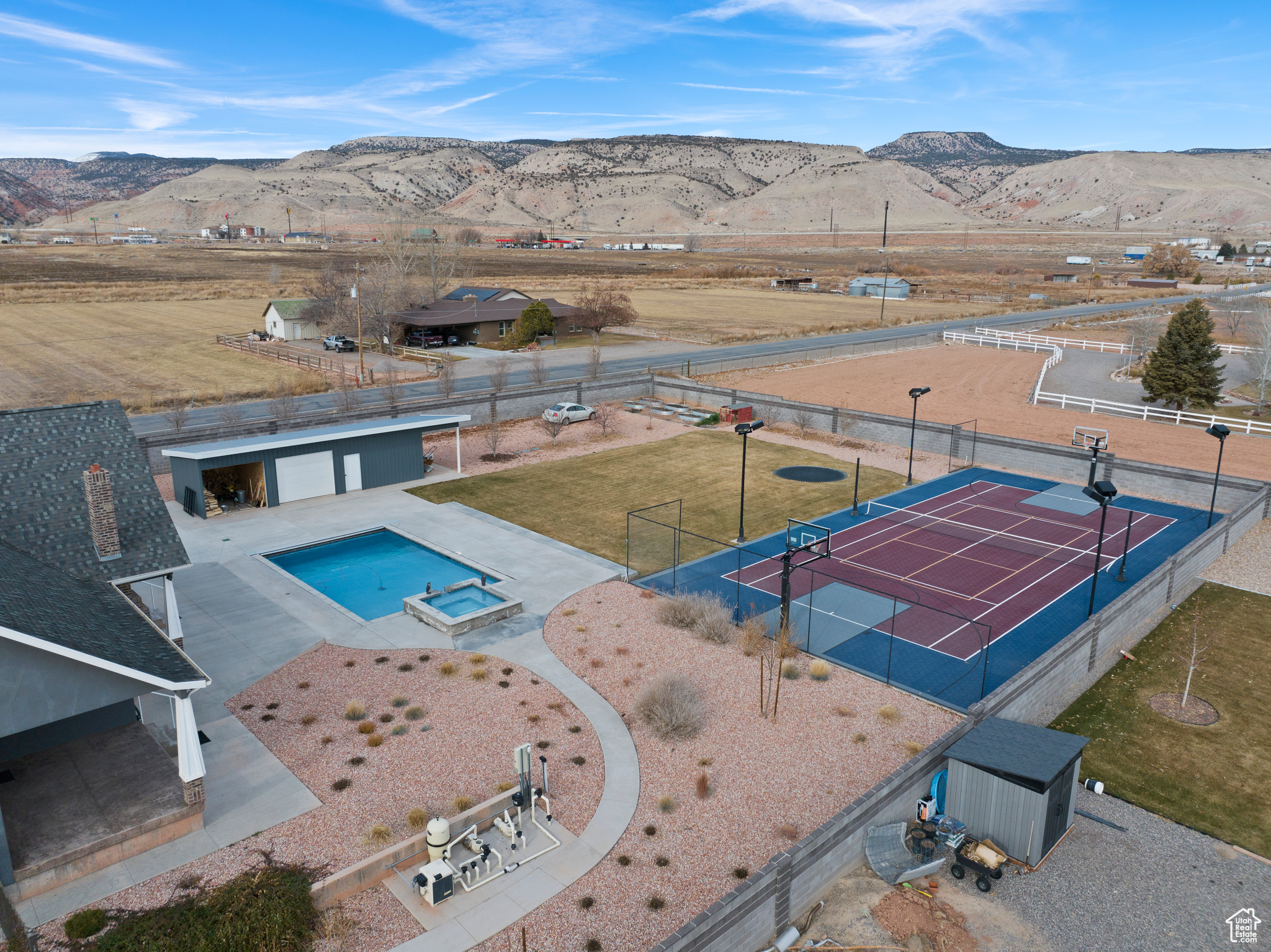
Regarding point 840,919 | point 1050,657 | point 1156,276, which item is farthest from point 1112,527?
point 1156,276

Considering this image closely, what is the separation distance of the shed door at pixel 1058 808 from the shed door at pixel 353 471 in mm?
28919

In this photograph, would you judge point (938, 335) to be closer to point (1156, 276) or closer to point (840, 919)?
point (840, 919)

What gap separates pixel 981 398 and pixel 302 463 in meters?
42.3

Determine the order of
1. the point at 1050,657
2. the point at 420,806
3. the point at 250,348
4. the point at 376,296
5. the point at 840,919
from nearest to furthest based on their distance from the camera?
1. the point at 840,919
2. the point at 420,806
3. the point at 1050,657
4. the point at 250,348
5. the point at 376,296

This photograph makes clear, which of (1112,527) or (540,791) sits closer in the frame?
(540,791)

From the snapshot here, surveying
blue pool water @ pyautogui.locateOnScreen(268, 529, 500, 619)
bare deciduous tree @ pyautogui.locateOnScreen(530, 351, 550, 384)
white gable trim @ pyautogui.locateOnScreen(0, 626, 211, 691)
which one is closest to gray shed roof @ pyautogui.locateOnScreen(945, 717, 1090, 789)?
white gable trim @ pyautogui.locateOnScreen(0, 626, 211, 691)

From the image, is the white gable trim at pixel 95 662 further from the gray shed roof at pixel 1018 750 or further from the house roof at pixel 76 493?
the gray shed roof at pixel 1018 750

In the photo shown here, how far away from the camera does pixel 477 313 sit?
240ft

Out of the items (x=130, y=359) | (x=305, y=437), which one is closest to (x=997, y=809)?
(x=305, y=437)

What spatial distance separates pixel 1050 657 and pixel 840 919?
9.51 metres

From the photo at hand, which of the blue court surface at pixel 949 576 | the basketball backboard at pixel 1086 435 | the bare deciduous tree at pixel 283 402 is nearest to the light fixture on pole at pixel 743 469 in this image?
the blue court surface at pixel 949 576

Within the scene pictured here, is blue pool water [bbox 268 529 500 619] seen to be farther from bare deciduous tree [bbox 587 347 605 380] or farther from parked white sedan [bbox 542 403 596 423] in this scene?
bare deciduous tree [bbox 587 347 605 380]

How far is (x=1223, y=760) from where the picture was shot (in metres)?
17.8

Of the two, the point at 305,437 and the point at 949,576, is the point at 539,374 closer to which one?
the point at 305,437
